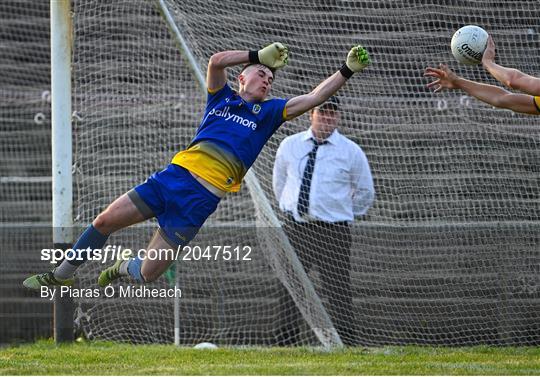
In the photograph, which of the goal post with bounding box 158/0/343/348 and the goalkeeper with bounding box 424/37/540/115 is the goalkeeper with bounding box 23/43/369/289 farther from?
the goal post with bounding box 158/0/343/348

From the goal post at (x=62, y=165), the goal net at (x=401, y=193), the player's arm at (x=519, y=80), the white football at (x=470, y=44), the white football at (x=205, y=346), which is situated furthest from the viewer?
the goal post at (x=62, y=165)

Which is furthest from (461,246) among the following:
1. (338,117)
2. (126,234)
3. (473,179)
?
(126,234)

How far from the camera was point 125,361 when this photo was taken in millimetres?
7918

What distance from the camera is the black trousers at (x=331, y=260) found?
30.3ft

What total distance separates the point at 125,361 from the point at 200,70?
275 centimetres

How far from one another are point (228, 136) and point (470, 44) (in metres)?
1.83

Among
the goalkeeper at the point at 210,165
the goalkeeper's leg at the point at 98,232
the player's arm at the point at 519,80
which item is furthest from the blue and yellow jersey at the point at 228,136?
the player's arm at the point at 519,80

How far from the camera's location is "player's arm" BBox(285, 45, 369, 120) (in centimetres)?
724

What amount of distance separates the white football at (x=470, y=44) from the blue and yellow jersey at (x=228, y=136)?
53.9 inches

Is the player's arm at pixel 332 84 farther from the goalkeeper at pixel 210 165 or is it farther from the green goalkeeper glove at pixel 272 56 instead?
the green goalkeeper glove at pixel 272 56

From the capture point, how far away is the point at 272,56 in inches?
286

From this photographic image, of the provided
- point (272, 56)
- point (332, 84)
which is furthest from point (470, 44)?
point (272, 56)

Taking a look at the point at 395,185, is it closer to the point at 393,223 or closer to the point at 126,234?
the point at 393,223

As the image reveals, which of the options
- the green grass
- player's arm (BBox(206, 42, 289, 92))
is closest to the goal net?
the green grass
